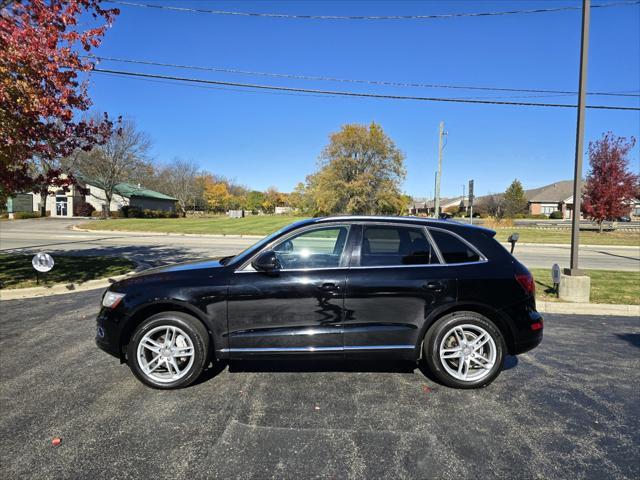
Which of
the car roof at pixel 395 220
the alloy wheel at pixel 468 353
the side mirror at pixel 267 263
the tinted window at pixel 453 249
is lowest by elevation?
the alloy wheel at pixel 468 353

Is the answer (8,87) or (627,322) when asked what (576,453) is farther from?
(8,87)

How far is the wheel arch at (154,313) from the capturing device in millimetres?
3633

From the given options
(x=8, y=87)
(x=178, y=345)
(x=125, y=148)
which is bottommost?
(x=178, y=345)

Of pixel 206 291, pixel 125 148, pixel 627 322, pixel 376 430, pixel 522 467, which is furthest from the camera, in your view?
pixel 125 148

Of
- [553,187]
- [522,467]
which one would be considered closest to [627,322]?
[522,467]

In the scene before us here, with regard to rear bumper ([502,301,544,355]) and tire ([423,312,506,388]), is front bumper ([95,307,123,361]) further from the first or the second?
rear bumper ([502,301,544,355])

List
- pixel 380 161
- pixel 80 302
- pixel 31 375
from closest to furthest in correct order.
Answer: pixel 31 375 < pixel 80 302 < pixel 380 161

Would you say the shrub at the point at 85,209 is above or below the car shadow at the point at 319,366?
above

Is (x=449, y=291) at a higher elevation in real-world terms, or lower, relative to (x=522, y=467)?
higher

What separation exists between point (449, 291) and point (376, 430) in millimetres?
1465

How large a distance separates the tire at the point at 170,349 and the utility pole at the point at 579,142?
7.07 m

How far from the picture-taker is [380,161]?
47812 millimetres

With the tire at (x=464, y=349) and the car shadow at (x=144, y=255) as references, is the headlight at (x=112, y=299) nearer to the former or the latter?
the tire at (x=464, y=349)

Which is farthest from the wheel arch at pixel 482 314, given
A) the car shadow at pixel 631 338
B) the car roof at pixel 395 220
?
the car shadow at pixel 631 338
